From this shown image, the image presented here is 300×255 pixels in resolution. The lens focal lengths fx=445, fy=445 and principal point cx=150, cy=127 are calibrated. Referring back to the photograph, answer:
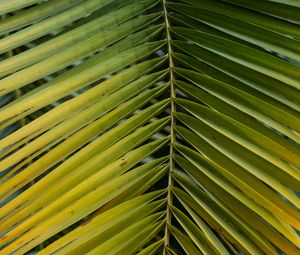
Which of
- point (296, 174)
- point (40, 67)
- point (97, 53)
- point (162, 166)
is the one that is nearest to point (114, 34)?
point (97, 53)

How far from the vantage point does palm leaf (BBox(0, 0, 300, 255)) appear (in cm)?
82

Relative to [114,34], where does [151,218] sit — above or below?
below

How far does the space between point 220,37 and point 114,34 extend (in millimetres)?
218

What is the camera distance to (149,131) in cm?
91

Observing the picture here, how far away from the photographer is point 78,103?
857 millimetres

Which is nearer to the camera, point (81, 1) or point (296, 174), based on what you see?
point (296, 174)

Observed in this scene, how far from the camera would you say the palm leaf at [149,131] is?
818 mm

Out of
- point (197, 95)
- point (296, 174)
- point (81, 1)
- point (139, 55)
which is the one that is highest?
point (81, 1)

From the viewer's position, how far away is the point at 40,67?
857 millimetres

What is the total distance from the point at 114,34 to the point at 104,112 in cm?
17

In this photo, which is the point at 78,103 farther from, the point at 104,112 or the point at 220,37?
the point at 220,37

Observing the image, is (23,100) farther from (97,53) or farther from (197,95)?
(197,95)

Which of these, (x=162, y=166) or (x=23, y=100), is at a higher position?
(x=23, y=100)

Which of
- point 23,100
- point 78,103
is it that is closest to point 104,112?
point 78,103
